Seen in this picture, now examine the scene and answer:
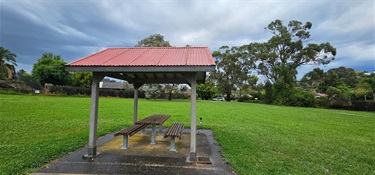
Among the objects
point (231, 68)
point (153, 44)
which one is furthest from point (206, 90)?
point (153, 44)

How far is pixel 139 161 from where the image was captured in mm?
3979

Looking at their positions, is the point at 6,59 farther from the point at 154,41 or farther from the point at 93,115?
the point at 93,115

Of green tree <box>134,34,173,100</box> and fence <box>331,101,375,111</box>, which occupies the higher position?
green tree <box>134,34,173,100</box>

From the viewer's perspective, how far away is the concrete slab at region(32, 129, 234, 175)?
11.4ft

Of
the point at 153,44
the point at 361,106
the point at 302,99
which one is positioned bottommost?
the point at 361,106

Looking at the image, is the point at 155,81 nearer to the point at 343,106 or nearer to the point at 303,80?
the point at 343,106

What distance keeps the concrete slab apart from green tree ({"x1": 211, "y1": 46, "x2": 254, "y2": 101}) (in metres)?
35.0

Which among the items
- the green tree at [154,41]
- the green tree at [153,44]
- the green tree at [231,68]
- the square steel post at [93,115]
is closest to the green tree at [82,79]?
the green tree at [153,44]

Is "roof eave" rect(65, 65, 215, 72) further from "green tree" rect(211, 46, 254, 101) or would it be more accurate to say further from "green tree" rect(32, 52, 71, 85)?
"green tree" rect(32, 52, 71, 85)

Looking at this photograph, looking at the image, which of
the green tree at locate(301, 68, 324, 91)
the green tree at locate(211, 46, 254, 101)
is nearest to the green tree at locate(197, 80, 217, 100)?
the green tree at locate(211, 46, 254, 101)

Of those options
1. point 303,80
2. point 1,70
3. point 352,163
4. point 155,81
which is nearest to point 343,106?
point 303,80

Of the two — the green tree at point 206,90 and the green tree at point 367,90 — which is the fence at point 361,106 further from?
the green tree at point 206,90

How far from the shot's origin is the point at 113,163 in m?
3.83

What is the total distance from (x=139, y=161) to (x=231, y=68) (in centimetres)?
3687
